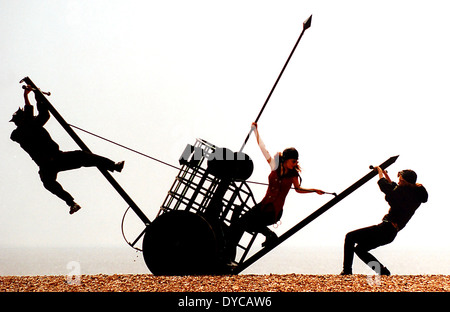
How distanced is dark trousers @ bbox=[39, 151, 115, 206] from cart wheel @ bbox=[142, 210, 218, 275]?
5.16 ft

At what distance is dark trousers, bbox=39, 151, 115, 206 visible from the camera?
11.2 metres

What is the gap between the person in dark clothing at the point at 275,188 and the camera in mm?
11336

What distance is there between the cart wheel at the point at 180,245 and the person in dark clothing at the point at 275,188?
0.95 m

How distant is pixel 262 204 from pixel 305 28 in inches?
147

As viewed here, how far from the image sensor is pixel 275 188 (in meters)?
11.4

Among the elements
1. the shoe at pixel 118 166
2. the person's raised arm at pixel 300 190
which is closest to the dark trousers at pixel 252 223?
the person's raised arm at pixel 300 190

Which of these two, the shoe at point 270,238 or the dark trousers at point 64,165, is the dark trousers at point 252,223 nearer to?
the shoe at point 270,238

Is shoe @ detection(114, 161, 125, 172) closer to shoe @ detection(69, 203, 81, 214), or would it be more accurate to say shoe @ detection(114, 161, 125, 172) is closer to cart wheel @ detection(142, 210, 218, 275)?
shoe @ detection(69, 203, 81, 214)

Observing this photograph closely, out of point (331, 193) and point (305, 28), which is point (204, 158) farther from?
point (305, 28)
